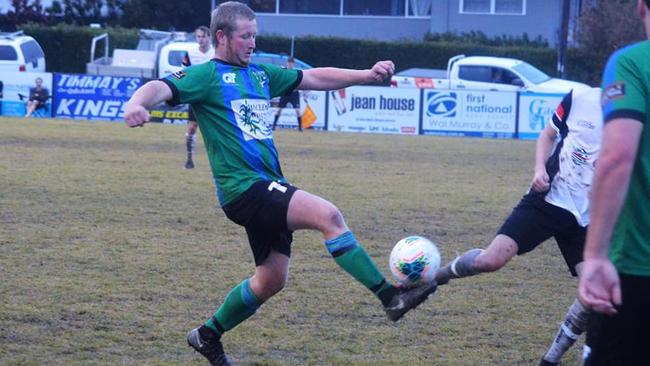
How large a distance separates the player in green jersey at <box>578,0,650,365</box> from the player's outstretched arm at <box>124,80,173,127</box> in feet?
8.57

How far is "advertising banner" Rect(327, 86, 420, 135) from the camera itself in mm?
27906

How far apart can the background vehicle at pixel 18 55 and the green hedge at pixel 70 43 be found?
271 inches

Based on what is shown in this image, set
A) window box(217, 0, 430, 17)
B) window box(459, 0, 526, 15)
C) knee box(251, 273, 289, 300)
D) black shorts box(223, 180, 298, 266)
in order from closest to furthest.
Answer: black shorts box(223, 180, 298, 266) → knee box(251, 273, 289, 300) → window box(459, 0, 526, 15) → window box(217, 0, 430, 17)

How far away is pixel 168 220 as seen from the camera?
11867 mm

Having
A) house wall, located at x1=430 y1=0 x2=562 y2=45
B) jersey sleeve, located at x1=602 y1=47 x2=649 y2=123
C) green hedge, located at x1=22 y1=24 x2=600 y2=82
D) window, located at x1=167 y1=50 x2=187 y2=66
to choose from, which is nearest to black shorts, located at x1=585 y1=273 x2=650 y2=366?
jersey sleeve, located at x1=602 y1=47 x2=649 y2=123

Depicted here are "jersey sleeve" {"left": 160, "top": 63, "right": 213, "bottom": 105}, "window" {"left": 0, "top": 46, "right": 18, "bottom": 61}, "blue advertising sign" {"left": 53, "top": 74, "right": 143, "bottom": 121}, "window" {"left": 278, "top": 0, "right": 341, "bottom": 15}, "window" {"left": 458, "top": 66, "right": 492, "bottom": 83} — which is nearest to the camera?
"jersey sleeve" {"left": 160, "top": 63, "right": 213, "bottom": 105}

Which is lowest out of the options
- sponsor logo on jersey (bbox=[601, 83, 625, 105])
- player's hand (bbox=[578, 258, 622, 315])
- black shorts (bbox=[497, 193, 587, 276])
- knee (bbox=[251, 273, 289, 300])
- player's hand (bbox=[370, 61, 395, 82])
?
knee (bbox=[251, 273, 289, 300])

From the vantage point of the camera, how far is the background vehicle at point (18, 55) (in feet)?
120

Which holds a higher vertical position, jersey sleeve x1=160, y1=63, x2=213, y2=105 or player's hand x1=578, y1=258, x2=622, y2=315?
jersey sleeve x1=160, y1=63, x2=213, y2=105

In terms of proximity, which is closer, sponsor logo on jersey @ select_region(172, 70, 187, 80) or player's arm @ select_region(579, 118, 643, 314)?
player's arm @ select_region(579, 118, 643, 314)

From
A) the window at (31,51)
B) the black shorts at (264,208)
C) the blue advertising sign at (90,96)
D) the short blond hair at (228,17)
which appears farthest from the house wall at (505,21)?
the black shorts at (264,208)

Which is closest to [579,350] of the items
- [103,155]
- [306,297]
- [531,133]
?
[306,297]

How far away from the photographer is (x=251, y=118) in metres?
5.98

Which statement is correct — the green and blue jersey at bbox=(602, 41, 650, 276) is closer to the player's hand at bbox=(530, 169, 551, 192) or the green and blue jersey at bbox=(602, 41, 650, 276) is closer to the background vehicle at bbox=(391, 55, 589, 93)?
the player's hand at bbox=(530, 169, 551, 192)
